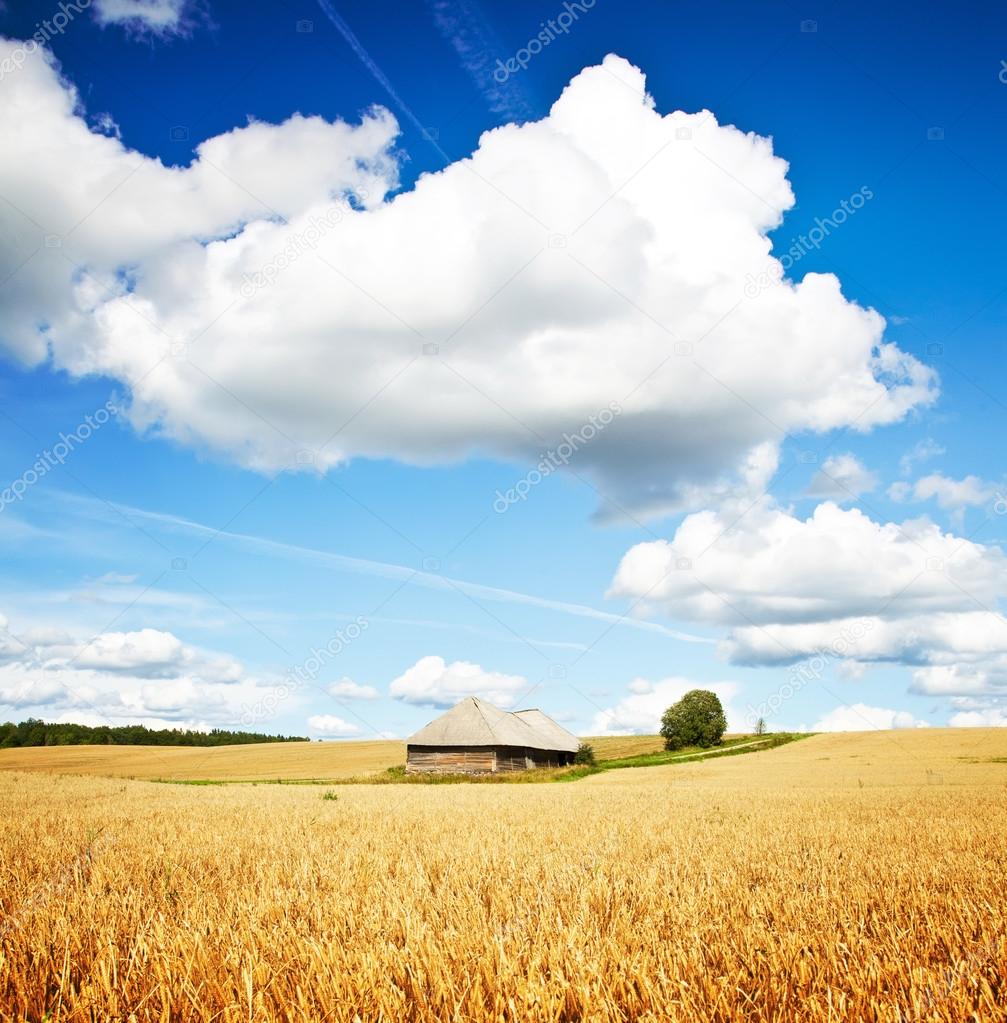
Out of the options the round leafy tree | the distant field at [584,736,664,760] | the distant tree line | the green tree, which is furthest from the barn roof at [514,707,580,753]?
the distant tree line

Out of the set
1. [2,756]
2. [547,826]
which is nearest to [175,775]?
[2,756]

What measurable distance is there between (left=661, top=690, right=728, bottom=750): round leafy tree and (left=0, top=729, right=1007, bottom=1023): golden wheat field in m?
84.1

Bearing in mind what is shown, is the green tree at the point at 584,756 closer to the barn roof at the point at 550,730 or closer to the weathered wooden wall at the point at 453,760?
the barn roof at the point at 550,730

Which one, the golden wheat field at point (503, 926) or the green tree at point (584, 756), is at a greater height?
the golden wheat field at point (503, 926)

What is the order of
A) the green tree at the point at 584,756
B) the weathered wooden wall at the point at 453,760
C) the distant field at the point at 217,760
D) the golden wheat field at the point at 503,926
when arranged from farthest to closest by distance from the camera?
the green tree at the point at 584,756
the distant field at the point at 217,760
the weathered wooden wall at the point at 453,760
the golden wheat field at the point at 503,926

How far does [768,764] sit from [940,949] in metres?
53.7

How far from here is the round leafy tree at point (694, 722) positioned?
293 feet

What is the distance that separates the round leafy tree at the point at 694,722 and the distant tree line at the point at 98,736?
61769 millimetres

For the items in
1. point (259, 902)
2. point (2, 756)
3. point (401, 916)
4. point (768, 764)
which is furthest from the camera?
point (2, 756)

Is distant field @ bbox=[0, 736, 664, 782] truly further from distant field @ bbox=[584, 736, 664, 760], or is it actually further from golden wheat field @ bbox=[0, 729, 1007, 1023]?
golden wheat field @ bbox=[0, 729, 1007, 1023]

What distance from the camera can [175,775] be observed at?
6228cm

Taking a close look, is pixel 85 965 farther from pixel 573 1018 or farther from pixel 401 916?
pixel 573 1018

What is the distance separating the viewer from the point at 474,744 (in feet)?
189

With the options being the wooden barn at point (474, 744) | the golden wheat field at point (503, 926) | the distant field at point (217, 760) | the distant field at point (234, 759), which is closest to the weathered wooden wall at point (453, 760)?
the wooden barn at point (474, 744)
